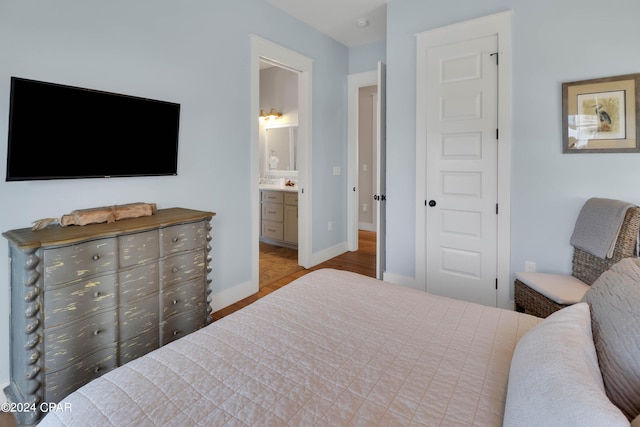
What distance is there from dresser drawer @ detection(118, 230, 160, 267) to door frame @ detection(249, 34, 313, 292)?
4.25 ft

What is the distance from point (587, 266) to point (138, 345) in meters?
2.96

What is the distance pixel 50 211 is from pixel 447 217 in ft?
9.68

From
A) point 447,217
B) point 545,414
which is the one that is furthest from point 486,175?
point 545,414

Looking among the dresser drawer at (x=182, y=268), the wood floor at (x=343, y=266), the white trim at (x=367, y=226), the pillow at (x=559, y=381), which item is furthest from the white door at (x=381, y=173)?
the white trim at (x=367, y=226)

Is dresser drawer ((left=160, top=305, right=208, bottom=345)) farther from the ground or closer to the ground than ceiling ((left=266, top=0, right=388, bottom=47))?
closer to the ground

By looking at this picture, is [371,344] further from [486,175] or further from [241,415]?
[486,175]

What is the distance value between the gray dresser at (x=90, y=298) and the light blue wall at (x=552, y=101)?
101 inches

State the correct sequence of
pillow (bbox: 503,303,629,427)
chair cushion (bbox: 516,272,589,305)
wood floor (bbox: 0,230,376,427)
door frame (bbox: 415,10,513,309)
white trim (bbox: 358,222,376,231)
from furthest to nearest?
white trim (bbox: 358,222,376,231)
wood floor (bbox: 0,230,376,427)
door frame (bbox: 415,10,513,309)
chair cushion (bbox: 516,272,589,305)
pillow (bbox: 503,303,629,427)

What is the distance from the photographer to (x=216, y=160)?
300 cm

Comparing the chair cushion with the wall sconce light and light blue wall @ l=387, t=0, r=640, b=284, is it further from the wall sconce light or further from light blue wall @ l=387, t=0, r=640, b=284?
the wall sconce light

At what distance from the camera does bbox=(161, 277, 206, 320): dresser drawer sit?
223 centimetres

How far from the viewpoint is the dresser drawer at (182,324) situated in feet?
7.34

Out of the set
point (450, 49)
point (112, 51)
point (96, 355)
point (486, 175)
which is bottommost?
point (96, 355)

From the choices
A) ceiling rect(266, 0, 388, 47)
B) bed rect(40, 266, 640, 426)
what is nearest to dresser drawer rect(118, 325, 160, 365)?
bed rect(40, 266, 640, 426)
